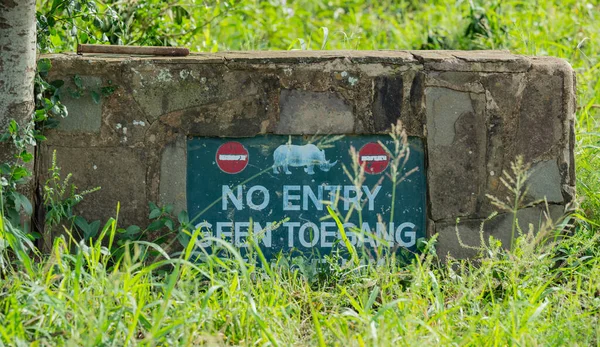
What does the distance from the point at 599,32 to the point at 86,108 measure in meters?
3.46

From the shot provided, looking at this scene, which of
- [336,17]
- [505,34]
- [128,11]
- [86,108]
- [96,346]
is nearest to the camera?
[96,346]

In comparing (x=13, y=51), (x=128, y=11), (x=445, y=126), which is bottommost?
(x=445, y=126)

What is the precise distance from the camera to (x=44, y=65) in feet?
8.96

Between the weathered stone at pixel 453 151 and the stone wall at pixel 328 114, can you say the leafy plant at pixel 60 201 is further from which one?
the weathered stone at pixel 453 151

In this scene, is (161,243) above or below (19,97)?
below

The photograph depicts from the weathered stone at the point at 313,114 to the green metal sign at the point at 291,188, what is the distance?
1.4 inches

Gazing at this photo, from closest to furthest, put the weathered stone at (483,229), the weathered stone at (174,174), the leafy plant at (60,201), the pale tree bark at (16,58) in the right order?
1. the pale tree bark at (16,58)
2. the leafy plant at (60,201)
3. the weathered stone at (174,174)
4. the weathered stone at (483,229)

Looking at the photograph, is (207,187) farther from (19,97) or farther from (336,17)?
(336,17)

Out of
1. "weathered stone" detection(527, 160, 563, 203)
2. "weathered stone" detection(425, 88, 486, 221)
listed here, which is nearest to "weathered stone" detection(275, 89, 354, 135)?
"weathered stone" detection(425, 88, 486, 221)

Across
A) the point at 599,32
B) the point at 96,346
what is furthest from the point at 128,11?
the point at 599,32

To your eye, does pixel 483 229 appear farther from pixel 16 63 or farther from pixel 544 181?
pixel 16 63

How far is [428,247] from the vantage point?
2652 mm

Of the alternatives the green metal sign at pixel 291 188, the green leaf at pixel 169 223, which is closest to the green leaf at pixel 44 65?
the green metal sign at pixel 291 188

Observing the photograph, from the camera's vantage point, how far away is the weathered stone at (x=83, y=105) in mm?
2775
